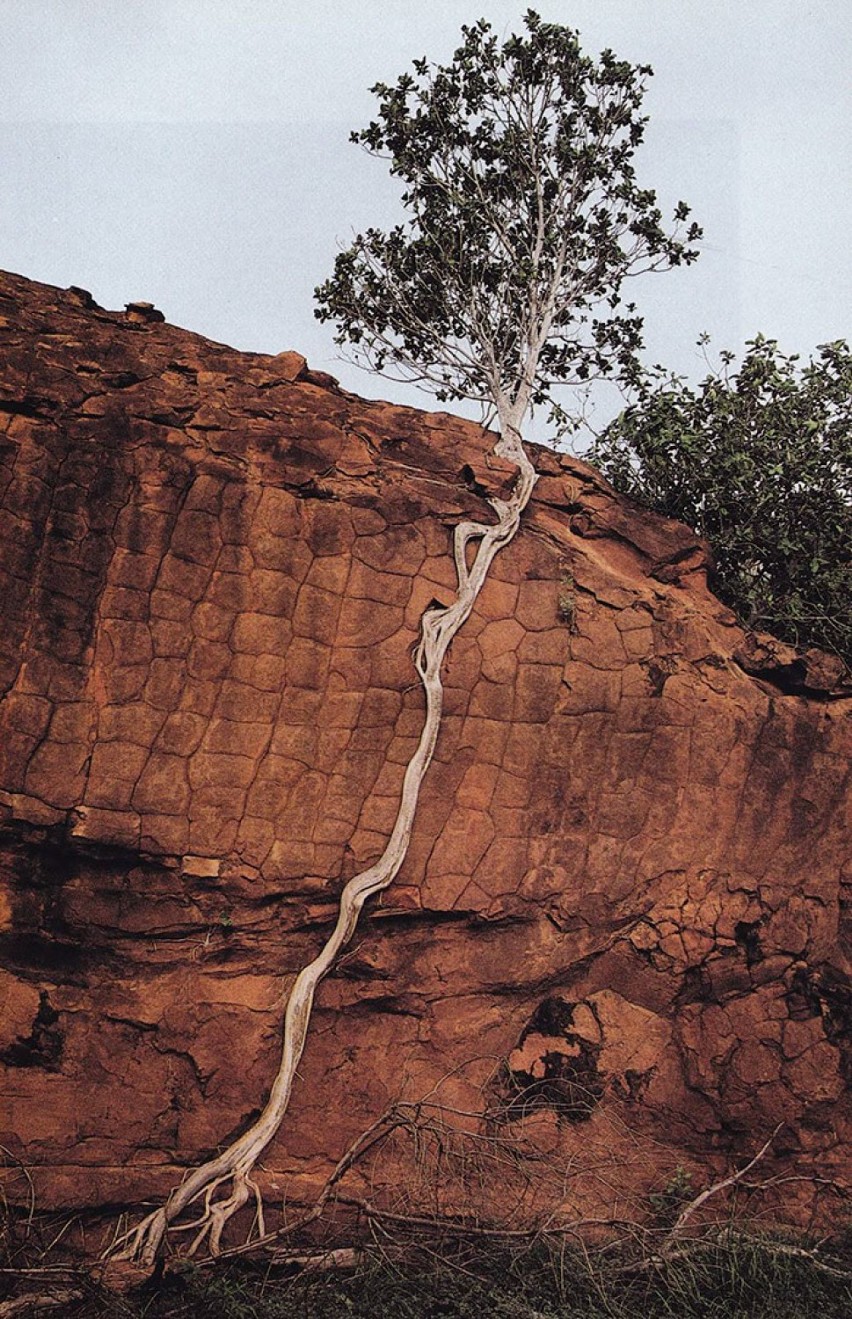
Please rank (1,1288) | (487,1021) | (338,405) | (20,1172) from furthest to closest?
(338,405), (487,1021), (20,1172), (1,1288)

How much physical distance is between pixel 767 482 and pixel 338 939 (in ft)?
13.6

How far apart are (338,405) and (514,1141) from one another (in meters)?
3.59

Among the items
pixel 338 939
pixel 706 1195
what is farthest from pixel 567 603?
pixel 706 1195

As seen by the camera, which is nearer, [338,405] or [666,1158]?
[666,1158]

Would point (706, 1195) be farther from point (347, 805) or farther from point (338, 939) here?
point (347, 805)

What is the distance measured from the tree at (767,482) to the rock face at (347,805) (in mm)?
1018

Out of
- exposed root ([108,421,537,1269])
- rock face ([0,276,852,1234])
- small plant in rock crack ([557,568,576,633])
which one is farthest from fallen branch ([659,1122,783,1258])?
small plant in rock crack ([557,568,576,633])

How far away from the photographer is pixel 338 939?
512 centimetres

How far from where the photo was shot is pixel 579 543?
6234mm

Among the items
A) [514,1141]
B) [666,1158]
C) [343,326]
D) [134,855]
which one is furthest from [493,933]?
[343,326]

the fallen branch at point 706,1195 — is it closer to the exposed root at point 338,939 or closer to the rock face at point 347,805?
the rock face at point 347,805

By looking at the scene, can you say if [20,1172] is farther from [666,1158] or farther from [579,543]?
[579,543]

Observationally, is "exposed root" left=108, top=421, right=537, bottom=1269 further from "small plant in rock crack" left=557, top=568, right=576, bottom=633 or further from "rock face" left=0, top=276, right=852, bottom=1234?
"small plant in rock crack" left=557, top=568, right=576, bottom=633

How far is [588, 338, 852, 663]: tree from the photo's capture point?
7184mm
